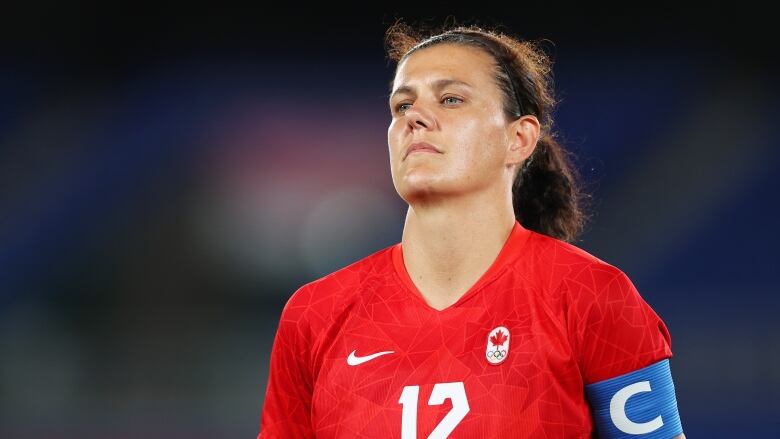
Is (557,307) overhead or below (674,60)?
below

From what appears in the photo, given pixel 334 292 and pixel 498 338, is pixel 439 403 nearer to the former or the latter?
pixel 498 338

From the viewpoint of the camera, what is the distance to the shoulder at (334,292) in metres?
1.65

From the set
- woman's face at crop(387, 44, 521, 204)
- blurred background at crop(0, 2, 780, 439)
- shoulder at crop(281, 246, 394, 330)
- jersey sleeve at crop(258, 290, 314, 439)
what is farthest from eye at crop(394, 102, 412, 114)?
blurred background at crop(0, 2, 780, 439)

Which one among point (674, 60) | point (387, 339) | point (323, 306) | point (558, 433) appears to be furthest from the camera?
point (674, 60)

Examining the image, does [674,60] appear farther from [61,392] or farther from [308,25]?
[61,392]

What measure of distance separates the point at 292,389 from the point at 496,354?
1.43 ft

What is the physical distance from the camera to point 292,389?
1650mm

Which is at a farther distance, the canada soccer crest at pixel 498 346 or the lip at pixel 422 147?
the lip at pixel 422 147

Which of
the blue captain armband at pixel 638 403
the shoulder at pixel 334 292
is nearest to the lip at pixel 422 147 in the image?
the shoulder at pixel 334 292

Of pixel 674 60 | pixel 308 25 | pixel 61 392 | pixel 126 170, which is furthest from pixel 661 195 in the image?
pixel 61 392

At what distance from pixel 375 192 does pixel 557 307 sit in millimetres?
3669

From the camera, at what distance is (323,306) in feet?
5.45

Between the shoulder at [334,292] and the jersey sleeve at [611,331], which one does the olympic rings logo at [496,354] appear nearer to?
the jersey sleeve at [611,331]

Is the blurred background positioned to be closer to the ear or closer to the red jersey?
the red jersey
